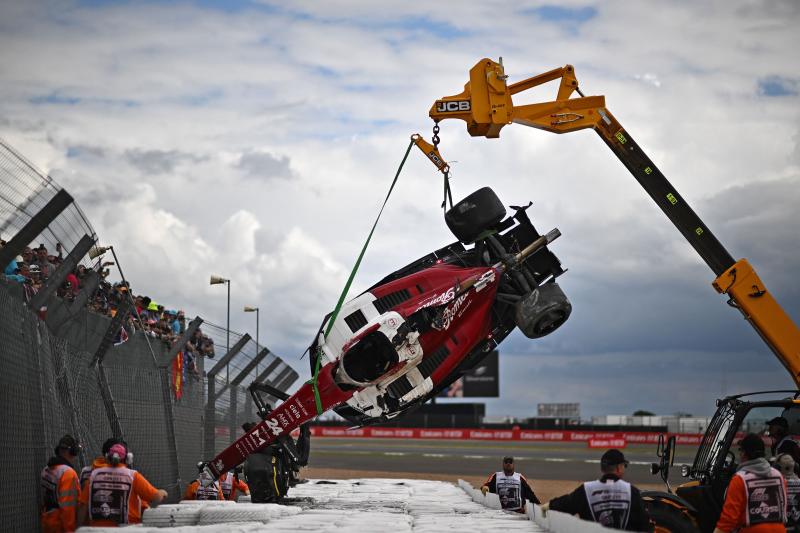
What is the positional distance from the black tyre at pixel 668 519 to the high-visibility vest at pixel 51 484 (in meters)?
5.43

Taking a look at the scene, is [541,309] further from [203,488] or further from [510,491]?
[203,488]

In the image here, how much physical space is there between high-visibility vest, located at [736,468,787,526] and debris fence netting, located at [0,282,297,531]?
6.04 metres

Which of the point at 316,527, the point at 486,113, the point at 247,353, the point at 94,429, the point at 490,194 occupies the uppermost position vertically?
the point at 486,113

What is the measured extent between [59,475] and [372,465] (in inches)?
1359

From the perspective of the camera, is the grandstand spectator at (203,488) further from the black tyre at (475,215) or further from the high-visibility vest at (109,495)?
the high-visibility vest at (109,495)

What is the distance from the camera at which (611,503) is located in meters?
8.55

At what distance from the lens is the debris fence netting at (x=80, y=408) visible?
28.9 ft

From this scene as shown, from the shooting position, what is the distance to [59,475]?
9.20 meters

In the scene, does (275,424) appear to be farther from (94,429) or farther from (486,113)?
(486,113)

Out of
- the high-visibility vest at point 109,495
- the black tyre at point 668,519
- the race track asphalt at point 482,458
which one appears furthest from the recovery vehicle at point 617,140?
the race track asphalt at point 482,458

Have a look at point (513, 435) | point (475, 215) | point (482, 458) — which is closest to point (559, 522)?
point (475, 215)

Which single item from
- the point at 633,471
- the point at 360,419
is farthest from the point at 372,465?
the point at 360,419

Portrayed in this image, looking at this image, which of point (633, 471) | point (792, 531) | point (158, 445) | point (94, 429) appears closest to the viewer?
point (792, 531)

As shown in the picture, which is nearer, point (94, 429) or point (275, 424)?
point (94, 429)
